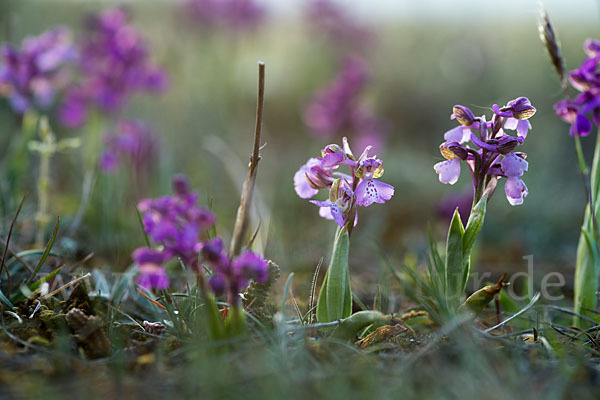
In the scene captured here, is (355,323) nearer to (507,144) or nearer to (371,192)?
(371,192)

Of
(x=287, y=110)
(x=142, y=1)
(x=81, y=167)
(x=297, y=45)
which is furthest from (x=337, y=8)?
(x=81, y=167)

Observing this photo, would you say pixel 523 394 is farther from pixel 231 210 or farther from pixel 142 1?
pixel 142 1

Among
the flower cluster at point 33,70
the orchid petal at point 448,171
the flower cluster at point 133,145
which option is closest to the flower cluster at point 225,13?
the flower cluster at point 133,145

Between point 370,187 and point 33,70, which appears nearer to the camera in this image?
point 370,187

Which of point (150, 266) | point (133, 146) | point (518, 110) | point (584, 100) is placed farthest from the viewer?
point (133, 146)

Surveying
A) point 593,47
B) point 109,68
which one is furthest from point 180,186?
point 109,68

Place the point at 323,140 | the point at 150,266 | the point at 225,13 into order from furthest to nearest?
the point at 225,13, the point at 323,140, the point at 150,266

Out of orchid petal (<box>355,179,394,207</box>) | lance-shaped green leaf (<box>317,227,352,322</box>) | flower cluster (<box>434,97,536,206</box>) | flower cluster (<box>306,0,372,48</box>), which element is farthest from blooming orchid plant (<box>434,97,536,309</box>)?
flower cluster (<box>306,0,372,48</box>)
